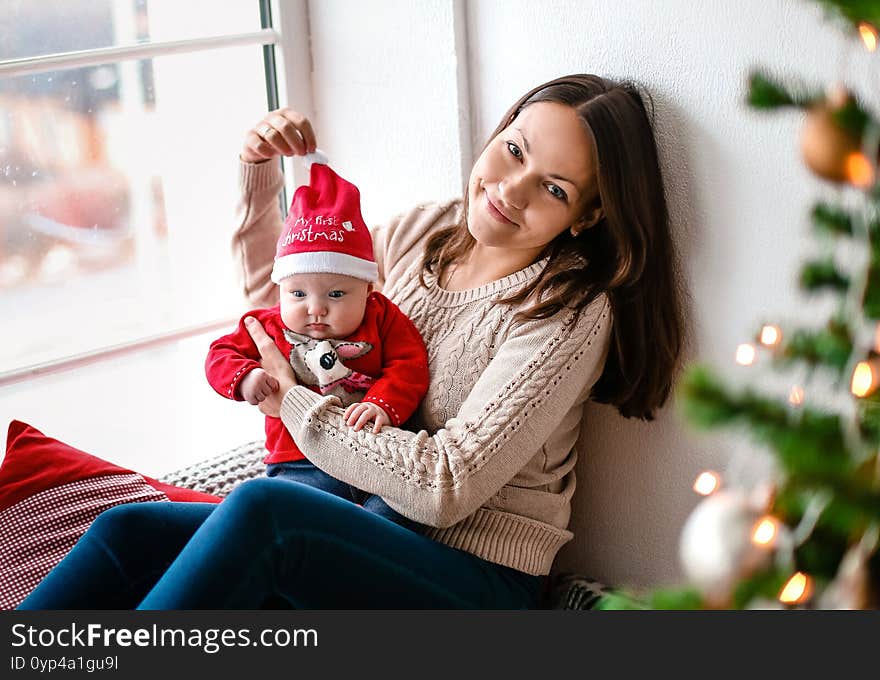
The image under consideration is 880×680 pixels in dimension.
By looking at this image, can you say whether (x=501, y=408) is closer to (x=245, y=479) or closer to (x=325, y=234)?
(x=325, y=234)

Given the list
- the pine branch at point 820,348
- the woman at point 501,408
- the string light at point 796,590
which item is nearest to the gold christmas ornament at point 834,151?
the pine branch at point 820,348

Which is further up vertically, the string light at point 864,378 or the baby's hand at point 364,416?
the string light at point 864,378

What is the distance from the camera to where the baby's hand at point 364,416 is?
4.99ft

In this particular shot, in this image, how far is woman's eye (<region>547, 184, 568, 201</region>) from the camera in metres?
1.53

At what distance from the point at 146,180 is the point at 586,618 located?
149 cm

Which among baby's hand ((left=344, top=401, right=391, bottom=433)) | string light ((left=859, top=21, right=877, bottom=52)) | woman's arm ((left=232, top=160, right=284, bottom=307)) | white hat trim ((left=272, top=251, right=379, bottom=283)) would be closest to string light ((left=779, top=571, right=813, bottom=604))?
string light ((left=859, top=21, right=877, bottom=52))

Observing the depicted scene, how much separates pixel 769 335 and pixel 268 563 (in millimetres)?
782

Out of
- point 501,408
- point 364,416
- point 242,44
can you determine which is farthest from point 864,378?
point 242,44

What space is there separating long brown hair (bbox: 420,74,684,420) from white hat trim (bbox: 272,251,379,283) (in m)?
0.24

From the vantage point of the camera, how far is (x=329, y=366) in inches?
63.4

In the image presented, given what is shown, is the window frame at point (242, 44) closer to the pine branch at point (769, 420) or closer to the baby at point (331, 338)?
the baby at point (331, 338)

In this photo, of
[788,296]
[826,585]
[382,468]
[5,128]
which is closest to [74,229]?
[5,128]

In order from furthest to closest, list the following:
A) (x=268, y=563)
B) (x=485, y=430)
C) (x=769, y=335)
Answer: (x=485, y=430) < (x=268, y=563) < (x=769, y=335)

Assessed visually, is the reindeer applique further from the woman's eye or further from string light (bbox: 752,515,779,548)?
string light (bbox: 752,515,779,548)
